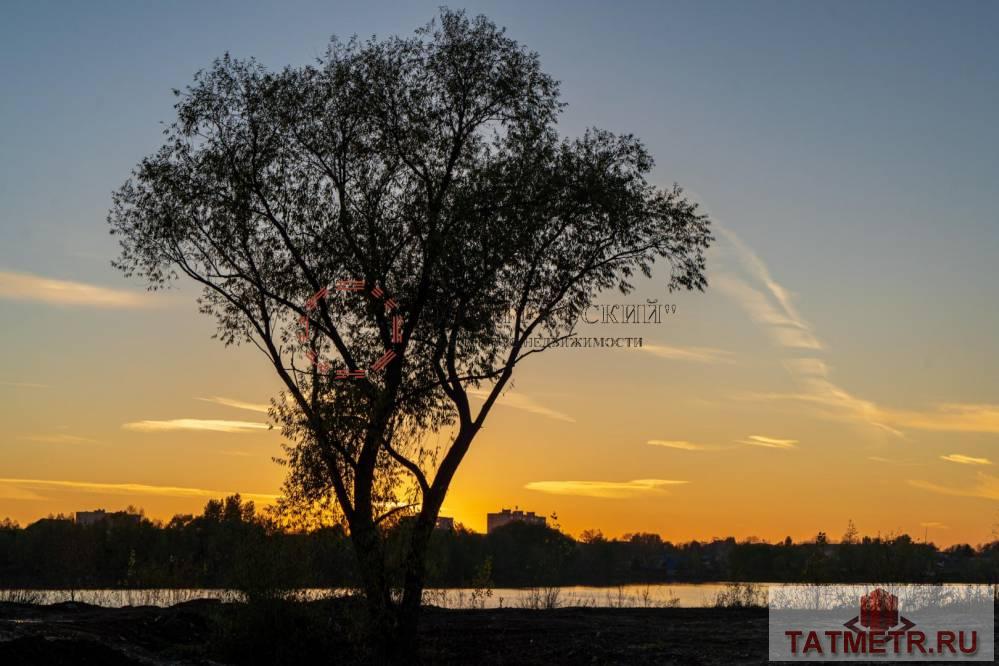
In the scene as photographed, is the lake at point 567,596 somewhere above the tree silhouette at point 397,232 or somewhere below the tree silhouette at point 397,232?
below

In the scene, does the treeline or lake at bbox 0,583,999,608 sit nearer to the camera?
the treeline

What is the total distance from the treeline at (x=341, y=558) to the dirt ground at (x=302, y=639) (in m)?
0.95

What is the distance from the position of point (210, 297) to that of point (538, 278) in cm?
802

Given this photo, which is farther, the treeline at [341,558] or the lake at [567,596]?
the lake at [567,596]

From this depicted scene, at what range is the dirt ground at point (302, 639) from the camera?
17.8 metres

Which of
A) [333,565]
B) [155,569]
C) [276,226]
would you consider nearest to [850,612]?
[333,565]

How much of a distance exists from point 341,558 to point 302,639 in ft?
5.76

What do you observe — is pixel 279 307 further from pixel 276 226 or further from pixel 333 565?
pixel 333 565

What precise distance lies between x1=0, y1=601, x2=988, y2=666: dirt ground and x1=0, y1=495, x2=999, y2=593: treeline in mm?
954

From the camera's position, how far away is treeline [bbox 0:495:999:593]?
20500 mm

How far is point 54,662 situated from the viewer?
1570 cm

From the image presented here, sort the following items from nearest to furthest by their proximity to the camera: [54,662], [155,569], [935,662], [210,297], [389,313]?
[54,662] → [935,662] → [389,313] → [210,297] → [155,569]

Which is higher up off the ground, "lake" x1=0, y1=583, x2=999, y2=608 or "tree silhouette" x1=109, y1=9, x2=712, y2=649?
"tree silhouette" x1=109, y1=9, x2=712, y2=649

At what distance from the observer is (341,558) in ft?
67.9
